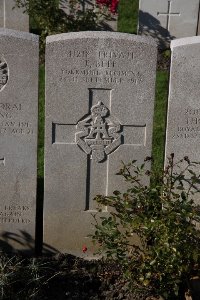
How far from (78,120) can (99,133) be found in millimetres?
206

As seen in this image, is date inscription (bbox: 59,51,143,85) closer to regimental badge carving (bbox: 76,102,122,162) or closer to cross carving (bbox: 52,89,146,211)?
cross carving (bbox: 52,89,146,211)

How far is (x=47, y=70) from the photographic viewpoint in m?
4.69

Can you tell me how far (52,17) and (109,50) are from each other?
502 cm

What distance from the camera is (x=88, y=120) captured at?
4.86 m

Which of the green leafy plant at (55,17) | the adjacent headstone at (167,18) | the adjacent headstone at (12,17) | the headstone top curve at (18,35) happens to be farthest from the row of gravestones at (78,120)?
the adjacent headstone at (12,17)

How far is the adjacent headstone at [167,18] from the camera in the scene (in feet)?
31.4

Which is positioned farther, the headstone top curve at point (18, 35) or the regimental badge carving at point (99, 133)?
the regimental badge carving at point (99, 133)

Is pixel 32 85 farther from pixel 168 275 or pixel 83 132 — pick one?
pixel 168 275

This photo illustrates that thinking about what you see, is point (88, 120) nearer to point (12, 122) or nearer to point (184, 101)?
point (12, 122)

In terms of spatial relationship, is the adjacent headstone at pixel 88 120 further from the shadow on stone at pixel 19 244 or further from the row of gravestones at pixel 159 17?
the row of gravestones at pixel 159 17

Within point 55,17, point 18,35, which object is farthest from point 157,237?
point 55,17

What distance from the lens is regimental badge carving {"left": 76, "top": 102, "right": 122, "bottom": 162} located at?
15.9ft

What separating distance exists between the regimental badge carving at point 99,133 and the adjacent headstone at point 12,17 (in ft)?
17.8

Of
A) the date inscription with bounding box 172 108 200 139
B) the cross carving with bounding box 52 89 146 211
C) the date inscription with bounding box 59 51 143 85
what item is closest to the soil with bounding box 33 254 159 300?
the cross carving with bounding box 52 89 146 211
